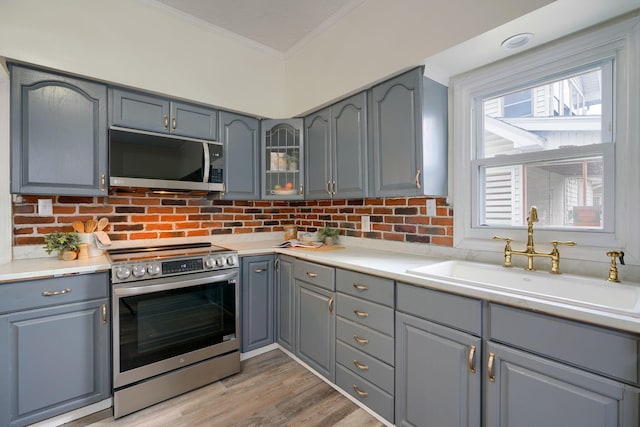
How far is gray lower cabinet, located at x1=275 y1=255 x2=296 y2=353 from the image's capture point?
94.2 inches

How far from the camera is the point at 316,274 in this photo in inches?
83.7

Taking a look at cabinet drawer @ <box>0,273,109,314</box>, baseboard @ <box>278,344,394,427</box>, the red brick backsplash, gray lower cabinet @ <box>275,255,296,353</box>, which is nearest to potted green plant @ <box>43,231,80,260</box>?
the red brick backsplash

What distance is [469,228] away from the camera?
76.1 inches

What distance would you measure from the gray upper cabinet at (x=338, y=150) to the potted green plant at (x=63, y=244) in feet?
5.79

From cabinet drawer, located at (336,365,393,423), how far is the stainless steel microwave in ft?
5.69

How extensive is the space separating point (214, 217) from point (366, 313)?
1.79m

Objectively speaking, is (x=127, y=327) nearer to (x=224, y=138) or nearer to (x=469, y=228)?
(x=224, y=138)

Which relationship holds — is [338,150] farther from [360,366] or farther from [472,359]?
[472,359]

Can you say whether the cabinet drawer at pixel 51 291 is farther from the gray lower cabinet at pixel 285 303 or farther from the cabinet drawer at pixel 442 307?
the cabinet drawer at pixel 442 307

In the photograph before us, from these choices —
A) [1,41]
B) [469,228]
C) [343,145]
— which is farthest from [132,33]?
[469,228]

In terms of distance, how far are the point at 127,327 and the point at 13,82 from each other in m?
1.62

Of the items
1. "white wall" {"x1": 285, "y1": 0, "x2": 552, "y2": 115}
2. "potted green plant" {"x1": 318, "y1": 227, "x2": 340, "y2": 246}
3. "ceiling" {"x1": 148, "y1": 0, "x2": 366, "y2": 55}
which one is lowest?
"potted green plant" {"x1": 318, "y1": 227, "x2": 340, "y2": 246}

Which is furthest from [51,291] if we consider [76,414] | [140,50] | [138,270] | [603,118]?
[603,118]

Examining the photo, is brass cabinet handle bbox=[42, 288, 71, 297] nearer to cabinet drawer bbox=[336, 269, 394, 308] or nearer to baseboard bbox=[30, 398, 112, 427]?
baseboard bbox=[30, 398, 112, 427]
